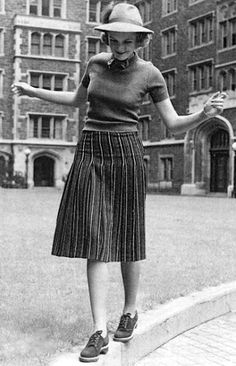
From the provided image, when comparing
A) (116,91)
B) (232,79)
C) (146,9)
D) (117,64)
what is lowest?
(116,91)

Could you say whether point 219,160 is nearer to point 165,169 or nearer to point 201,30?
point 165,169

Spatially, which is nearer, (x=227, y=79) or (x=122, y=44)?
(x=122, y=44)

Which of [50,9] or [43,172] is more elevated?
[50,9]

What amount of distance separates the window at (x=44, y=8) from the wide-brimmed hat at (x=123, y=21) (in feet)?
135

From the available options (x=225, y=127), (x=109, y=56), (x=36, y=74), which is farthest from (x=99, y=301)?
(x=36, y=74)

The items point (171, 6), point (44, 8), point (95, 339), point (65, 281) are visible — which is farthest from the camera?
point (44, 8)

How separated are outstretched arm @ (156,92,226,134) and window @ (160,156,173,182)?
3305cm

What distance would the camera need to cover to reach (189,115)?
3.60 m

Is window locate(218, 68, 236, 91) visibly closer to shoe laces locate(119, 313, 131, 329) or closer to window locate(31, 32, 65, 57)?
window locate(31, 32, 65, 57)

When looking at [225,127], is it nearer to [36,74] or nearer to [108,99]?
[36,74]

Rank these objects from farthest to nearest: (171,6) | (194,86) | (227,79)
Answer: (171,6)
(194,86)
(227,79)

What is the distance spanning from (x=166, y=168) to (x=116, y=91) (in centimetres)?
3392

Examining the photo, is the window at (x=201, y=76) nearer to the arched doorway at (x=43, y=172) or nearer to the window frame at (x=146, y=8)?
the window frame at (x=146, y=8)

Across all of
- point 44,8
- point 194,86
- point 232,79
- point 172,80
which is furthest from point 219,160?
point 44,8
